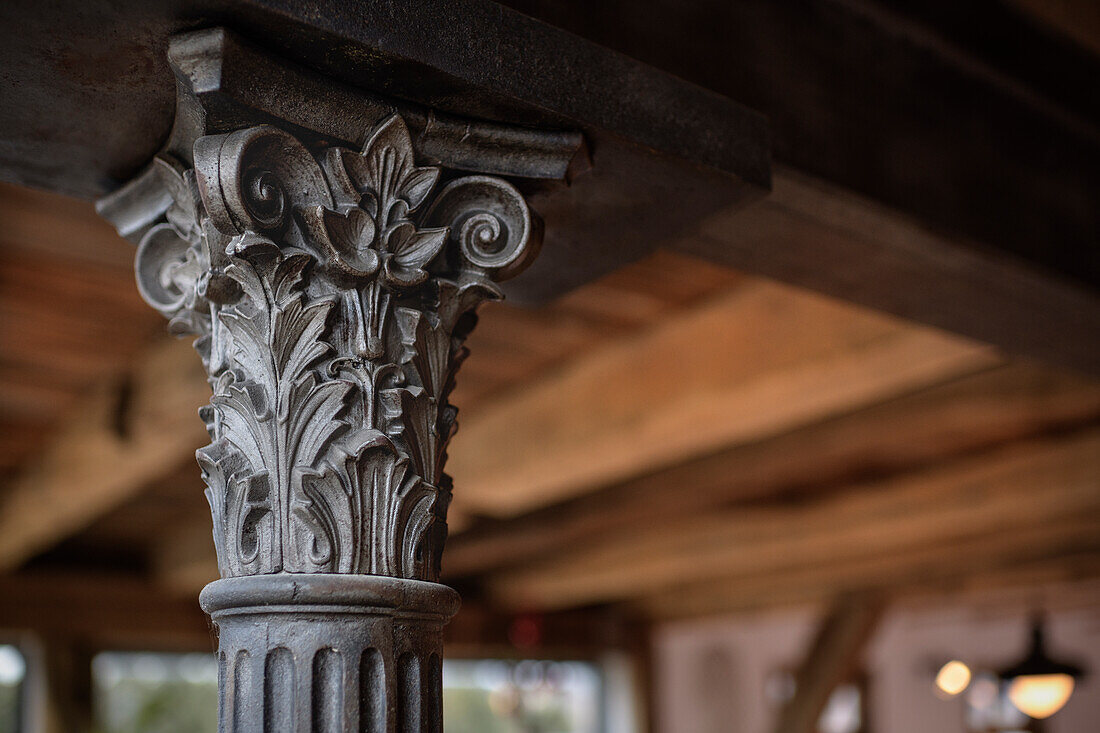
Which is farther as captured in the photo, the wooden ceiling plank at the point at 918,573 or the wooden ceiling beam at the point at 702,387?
the wooden ceiling plank at the point at 918,573

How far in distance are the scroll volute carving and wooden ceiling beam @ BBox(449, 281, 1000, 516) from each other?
1630 mm

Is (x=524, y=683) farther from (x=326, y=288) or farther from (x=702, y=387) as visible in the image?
(x=326, y=288)

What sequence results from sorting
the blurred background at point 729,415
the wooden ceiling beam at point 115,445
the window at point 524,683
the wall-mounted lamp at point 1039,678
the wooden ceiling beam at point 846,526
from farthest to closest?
the window at point 524,683 < the wall-mounted lamp at point 1039,678 < the wooden ceiling beam at point 846,526 < the wooden ceiling beam at point 115,445 < the blurred background at point 729,415

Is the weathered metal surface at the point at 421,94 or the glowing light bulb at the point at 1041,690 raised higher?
the weathered metal surface at the point at 421,94

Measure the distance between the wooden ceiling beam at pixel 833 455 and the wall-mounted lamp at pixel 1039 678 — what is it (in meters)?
1.31

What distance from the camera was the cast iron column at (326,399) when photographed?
0.97 m

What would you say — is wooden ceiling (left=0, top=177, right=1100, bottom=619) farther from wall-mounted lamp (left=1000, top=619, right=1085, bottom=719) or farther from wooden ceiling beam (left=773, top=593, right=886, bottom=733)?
wooden ceiling beam (left=773, top=593, right=886, bottom=733)

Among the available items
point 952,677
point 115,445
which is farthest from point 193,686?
point 952,677

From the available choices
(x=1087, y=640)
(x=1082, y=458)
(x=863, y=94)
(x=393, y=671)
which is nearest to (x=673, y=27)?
(x=863, y=94)

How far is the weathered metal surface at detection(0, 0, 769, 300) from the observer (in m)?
0.96

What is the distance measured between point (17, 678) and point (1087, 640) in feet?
24.8

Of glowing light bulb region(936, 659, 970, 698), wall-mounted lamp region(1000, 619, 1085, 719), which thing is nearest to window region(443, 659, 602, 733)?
glowing light bulb region(936, 659, 970, 698)

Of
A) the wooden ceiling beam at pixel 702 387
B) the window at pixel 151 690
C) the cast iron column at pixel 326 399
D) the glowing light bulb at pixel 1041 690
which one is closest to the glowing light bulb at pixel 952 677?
the glowing light bulb at pixel 1041 690

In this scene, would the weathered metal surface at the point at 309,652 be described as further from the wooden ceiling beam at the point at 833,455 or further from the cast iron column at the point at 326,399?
the wooden ceiling beam at the point at 833,455
